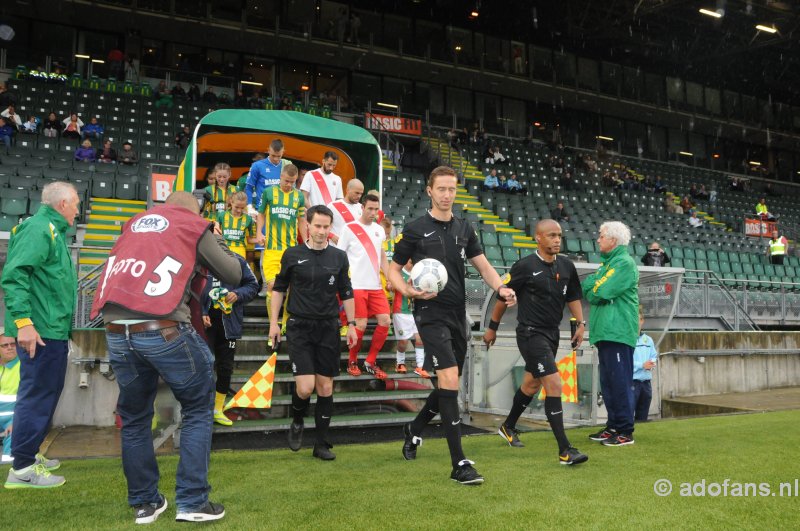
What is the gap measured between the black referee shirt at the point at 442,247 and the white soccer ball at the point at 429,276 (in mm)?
246

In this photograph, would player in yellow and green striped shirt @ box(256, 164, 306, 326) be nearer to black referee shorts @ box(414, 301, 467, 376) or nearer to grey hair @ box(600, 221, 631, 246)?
black referee shorts @ box(414, 301, 467, 376)

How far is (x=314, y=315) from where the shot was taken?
5.56 metres

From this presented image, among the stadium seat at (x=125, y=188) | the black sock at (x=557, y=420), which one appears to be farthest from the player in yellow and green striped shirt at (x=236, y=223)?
the stadium seat at (x=125, y=188)

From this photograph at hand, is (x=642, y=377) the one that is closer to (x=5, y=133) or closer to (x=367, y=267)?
(x=367, y=267)

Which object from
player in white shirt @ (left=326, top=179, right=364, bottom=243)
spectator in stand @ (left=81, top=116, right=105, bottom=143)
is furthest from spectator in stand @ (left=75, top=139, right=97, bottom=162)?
player in white shirt @ (left=326, top=179, right=364, bottom=243)

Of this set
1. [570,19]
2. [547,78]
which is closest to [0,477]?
[570,19]

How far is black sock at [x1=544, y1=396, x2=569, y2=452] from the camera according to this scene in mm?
5016

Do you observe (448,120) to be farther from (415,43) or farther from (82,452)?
(82,452)

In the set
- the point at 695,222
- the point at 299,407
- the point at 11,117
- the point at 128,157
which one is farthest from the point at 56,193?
the point at 695,222

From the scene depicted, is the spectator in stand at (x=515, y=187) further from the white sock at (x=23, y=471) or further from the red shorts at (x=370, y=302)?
the white sock at (x=23, y=471)

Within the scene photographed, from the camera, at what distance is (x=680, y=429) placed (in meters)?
6.77

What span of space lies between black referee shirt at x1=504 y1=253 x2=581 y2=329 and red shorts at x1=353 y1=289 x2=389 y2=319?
2.02 m

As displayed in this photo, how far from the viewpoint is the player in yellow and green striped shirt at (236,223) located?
7.62 m

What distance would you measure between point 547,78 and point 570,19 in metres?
3.67
